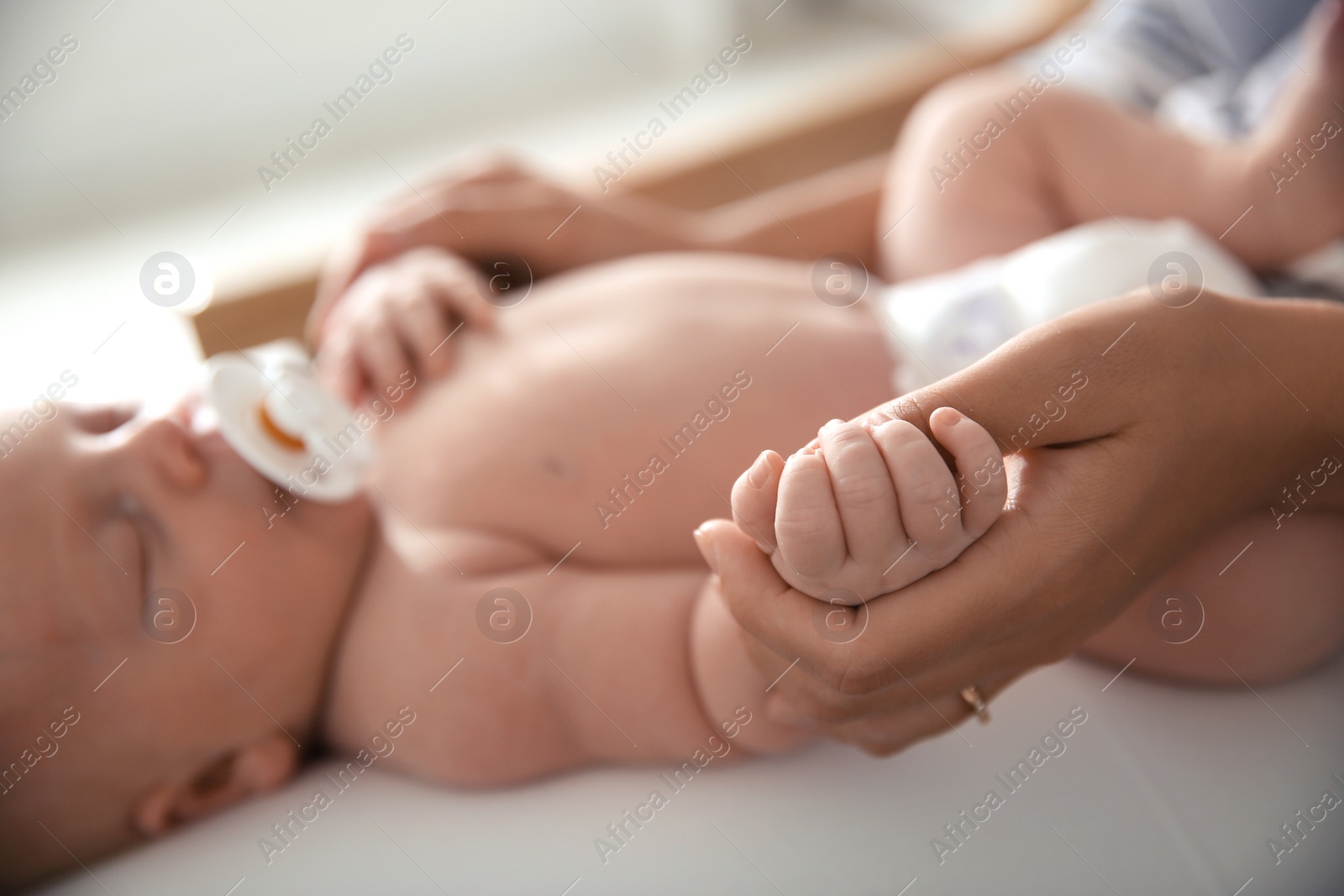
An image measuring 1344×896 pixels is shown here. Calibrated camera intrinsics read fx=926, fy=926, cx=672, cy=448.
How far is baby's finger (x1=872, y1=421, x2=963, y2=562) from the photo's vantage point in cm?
44

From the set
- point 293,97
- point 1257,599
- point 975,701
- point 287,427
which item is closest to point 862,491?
point 975,701

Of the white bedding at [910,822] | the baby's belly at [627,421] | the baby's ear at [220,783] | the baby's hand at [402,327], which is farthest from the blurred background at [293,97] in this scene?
the white bedding at [910,822]

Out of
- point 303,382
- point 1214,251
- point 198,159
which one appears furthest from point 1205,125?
point 198,159

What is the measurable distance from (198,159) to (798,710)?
8.47 feet

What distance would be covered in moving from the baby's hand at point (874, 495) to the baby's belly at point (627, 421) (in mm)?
272

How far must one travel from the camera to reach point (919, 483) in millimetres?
442

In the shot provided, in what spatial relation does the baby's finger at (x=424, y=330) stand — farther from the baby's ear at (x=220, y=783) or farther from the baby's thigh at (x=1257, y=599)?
the baby's thigh at (x=1257, y=599)

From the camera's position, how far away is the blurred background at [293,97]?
2.29 metres

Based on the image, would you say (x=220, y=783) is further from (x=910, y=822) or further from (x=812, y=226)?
(x=812, y=226)

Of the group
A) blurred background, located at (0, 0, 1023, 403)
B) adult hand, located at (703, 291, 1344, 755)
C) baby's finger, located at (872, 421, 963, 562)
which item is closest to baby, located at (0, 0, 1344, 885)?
adult hand, located at (703, 291, 1344, 755)

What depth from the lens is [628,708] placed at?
710mm

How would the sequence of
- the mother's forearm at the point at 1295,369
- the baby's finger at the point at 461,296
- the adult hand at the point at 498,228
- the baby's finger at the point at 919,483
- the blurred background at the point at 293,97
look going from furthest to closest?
the blurred background at the point at 293,97
the adult hand at the point at 498,228
the baby's finger at the point at 461,296
the mother's forearm at the point at 1295,369
the baby's finger at the point at 919,483

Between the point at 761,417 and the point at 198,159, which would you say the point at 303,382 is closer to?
the point at 761,417

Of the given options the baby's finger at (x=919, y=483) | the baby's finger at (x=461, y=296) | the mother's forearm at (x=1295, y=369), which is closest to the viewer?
the baby's finger at (x=919, y=483)
